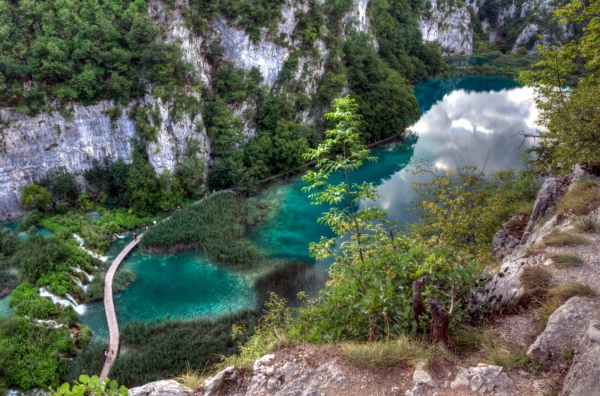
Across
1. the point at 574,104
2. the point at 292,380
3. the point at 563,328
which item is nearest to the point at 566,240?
the point at 563,328

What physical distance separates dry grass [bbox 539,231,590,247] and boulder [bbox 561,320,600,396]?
3024 mm

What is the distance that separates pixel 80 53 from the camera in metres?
26.1

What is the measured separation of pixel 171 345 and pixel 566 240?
14.5 metres

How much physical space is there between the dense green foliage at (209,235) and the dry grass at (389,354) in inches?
691

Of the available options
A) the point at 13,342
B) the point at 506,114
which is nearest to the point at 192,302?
the point at 13,342

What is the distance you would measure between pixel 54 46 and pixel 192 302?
1949 cm

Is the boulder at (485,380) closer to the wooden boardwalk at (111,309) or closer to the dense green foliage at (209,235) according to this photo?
the wooden boardwalk at (111,309)

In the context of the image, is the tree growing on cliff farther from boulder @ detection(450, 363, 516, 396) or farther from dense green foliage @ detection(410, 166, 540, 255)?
boulder @ detection(450, 363, 516, 396)

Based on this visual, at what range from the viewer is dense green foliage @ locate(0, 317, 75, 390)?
14594 millimetres

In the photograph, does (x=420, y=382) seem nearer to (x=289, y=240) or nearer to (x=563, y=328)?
(x=563, y=328)

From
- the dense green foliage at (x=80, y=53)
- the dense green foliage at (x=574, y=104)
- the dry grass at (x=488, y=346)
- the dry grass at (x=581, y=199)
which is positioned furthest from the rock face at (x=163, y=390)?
the dense green foliage at (x=80, y=53)

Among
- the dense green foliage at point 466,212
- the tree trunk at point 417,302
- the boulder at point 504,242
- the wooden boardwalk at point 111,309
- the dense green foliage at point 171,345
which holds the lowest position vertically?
the dense green foliage at point 171,345

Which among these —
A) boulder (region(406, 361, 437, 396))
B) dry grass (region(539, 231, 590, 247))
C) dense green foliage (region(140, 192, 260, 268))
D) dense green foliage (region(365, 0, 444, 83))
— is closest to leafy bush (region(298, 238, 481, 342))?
boulder (region(406, 361, 437, 396))

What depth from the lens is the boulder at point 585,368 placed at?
405 cm
